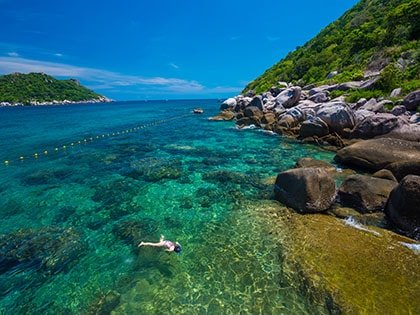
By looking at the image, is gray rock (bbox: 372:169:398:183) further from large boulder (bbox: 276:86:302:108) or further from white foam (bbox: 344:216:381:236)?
large boulder (bbox: 276:86:302:108)

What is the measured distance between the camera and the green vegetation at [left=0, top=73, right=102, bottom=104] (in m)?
143

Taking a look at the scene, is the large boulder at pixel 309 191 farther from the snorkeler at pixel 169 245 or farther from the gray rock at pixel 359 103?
the gray rock at pixel 359 103

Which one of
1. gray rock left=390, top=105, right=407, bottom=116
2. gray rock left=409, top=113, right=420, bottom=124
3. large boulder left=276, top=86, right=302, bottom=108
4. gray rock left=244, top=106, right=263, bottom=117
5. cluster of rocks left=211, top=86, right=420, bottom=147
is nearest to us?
cluster of rocks left=211, top=86, right=420, bottom=147

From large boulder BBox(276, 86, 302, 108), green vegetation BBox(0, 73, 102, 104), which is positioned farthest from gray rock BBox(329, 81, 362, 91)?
green vegetation BBox(0, 73, 102, 104)

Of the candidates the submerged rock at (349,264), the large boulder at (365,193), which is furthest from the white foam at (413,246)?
the large boulder at (365,193)

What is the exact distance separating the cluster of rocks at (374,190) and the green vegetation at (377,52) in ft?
48.6

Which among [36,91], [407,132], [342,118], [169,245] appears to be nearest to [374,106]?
[342,118]

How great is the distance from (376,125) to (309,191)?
37.8ft

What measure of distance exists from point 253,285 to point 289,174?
569cm

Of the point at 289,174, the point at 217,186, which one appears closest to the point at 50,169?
the point at 217,186

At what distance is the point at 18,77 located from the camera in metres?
162

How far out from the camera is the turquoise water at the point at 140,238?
703cm

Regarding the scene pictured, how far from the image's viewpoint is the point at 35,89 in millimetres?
155875

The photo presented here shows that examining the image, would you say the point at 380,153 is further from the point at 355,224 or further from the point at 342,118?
the point at 342,118
